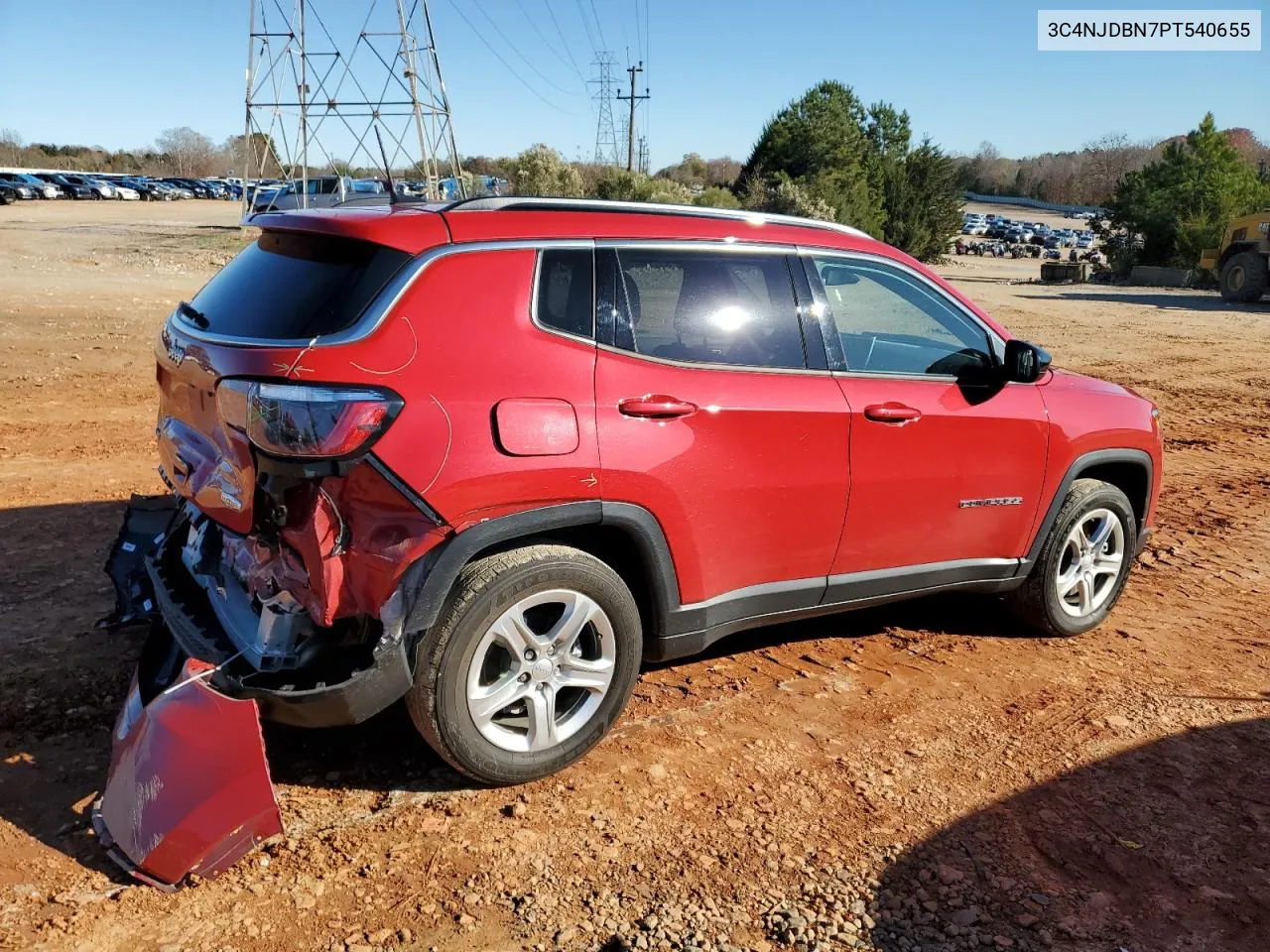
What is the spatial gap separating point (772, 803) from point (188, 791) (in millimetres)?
1836

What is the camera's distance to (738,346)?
3.66 meters

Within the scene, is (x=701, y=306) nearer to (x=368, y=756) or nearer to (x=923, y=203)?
(x=368, y=756)

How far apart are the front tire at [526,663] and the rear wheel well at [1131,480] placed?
280 centimetres

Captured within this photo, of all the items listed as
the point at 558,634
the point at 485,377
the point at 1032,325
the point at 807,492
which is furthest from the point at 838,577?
the point at 1032,325

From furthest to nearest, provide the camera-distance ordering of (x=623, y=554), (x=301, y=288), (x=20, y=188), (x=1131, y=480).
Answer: (x=20, y=188), (x=1131, y=480), (x=623, y=554), (x=301, y=288)

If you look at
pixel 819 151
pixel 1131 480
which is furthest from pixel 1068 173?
pixel 1131 480

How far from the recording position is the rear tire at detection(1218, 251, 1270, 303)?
927 inches

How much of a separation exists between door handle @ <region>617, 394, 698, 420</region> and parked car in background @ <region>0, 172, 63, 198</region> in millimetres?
66560

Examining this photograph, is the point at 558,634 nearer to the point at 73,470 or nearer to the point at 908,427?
the point at 908,427

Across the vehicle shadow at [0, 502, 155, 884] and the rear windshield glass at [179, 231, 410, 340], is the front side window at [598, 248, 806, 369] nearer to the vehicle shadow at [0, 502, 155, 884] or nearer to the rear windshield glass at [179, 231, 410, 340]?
the rear windshield glass at [179, 231, 410, 340]

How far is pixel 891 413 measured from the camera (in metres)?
3.89

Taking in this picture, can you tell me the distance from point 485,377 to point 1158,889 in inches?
101

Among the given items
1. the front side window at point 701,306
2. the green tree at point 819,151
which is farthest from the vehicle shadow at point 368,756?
the green tree at point 819,151

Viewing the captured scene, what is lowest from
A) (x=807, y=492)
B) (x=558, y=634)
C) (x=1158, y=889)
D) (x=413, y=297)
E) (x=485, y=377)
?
(x=1158, y=889)
